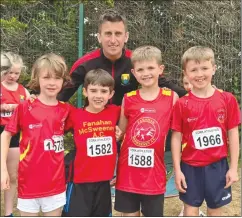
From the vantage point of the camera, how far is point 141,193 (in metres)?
3.14

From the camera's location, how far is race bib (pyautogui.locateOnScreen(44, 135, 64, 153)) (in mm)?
3070

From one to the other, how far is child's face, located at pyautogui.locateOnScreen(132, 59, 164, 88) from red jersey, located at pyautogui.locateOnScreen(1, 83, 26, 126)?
1385mm

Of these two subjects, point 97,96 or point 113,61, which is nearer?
point 97,96

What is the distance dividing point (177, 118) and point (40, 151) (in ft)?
3.85

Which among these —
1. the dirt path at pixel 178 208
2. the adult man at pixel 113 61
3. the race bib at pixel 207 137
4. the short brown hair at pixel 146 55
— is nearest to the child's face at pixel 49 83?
the adult man at pixel 113 61

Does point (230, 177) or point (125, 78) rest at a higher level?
point (125, 78)

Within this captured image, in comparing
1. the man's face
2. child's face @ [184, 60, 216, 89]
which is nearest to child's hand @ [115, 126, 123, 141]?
child's face @ [184, 60, 216, 89]

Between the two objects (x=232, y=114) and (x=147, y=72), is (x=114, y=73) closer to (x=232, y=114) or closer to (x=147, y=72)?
(x=147, y=72)

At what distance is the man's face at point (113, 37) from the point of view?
12.1ft

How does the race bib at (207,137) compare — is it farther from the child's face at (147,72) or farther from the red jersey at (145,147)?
the child's face at (147,72)

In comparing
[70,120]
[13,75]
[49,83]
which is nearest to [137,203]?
[70,120]

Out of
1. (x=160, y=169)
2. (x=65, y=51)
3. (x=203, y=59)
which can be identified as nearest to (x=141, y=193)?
(x=160, y=169)

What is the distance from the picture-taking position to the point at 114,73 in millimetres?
3812

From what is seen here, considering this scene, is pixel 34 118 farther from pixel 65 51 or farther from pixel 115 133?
pixel 65 51
